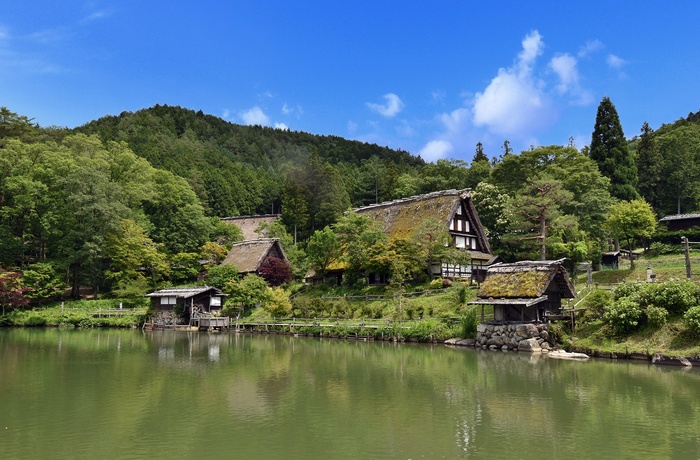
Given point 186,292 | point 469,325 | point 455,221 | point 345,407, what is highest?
point 455,221

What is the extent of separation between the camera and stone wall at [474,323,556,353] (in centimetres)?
2405

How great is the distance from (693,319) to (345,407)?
15.2 m

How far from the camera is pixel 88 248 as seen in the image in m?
44.3

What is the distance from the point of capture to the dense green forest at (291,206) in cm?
3747

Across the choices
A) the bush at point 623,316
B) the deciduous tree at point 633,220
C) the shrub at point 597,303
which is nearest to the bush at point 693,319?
the bush at point 623,316

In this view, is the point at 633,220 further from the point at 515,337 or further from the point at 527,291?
the point at 515,337

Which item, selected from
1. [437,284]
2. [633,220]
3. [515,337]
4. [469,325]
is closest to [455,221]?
[437,284]

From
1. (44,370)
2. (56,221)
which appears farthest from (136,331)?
(44,370)

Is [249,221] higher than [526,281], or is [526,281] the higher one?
[249,221]

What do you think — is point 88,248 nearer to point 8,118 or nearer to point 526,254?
point 8,118

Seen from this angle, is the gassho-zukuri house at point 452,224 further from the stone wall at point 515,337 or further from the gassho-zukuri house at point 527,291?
the stone wall at point 515,337

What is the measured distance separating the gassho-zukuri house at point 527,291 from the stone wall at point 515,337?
47 centimetres

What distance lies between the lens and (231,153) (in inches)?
4112

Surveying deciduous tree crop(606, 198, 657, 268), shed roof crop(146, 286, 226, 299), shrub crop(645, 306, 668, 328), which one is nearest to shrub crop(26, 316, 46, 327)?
shed roof crop(146, 286, 226, 299)
